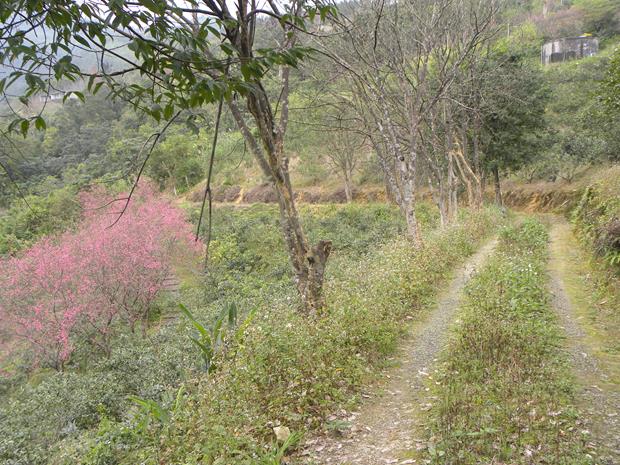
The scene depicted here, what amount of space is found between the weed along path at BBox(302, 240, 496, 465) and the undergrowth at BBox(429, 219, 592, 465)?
28cm

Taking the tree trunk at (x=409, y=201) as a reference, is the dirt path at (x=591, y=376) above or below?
below

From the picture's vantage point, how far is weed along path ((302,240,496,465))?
4.10 metres

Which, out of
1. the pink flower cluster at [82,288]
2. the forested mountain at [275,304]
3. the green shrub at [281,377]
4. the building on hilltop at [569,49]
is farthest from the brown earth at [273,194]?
the building on hilltop at [569,49]

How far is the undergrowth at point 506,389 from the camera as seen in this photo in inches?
142

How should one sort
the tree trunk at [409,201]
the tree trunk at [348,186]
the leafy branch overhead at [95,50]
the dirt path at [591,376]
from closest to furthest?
1. the leafy branch overhead at [95,50]
2. the dirt path at [591,376]
3. the tree trunk at [409,201]
4. the tree trunk at [348,186]

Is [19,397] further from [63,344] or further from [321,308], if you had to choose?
[321,308]

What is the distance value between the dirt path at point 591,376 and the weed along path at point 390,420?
152cm

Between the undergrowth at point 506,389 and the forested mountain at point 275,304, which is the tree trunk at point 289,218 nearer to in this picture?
the forested mountain at point 275,304

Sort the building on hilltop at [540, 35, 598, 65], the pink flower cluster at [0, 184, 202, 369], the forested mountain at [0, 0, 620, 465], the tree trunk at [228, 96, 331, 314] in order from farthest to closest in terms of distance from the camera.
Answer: the building on hilltop at [540, 35, 598, 65] < the pink flower cluster at [0, 184, 202, 369] < the tree trunk at [228, 96, 331, 314] < the forested mountain at [0, 0, 620, 465]

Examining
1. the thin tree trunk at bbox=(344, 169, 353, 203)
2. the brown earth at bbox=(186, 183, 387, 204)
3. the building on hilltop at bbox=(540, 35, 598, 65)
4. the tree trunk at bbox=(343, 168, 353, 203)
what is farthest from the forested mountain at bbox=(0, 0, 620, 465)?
the building on hilltop at bbox=(540, 35, 598, 65)

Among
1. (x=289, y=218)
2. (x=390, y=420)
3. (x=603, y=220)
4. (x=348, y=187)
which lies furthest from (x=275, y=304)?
(x=348, y=187)

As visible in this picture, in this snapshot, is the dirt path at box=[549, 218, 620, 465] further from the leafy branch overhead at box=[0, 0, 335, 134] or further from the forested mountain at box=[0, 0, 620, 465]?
the leafy branch overhead at box=[0, 0, 335, 134]

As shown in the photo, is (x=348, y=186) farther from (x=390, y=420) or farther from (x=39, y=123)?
(x=39, y=123)

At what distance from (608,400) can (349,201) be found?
26.1 m
